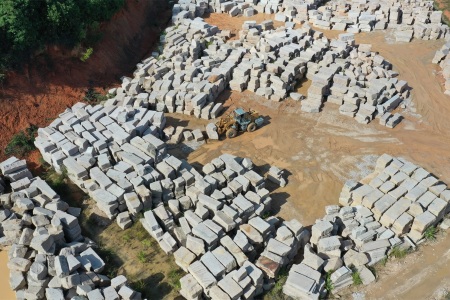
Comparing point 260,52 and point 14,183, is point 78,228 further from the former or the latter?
point 260,52

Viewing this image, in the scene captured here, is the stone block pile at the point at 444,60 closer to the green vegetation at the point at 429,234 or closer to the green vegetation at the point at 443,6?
the green vegetation at the point at 443,6

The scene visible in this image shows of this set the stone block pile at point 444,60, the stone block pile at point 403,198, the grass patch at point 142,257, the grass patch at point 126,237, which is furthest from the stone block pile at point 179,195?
the stone block pile at point 444,60

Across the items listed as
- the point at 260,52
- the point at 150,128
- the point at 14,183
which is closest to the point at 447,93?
the point at 260,52

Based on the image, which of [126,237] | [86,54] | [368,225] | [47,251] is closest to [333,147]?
[368,225]

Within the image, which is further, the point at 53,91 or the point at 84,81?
the point at 84,81

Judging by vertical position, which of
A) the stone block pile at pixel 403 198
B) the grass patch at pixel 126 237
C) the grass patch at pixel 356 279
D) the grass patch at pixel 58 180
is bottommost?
the grass patch at pixel 356 279

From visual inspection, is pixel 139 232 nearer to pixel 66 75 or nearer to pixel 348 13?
pixel 66 75
